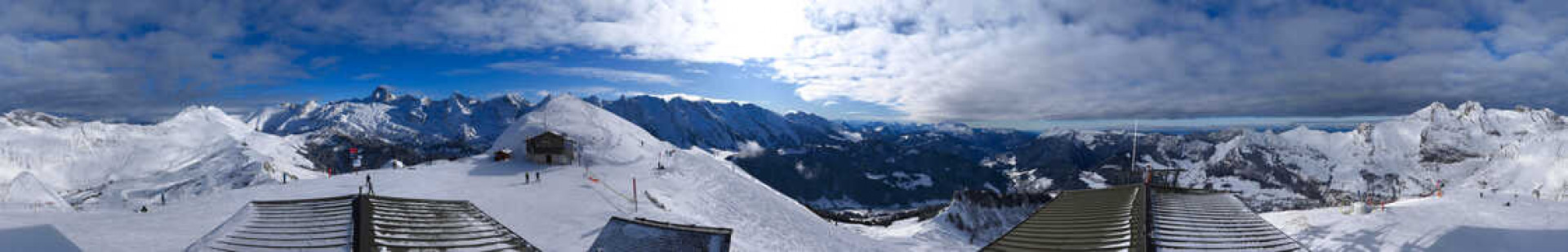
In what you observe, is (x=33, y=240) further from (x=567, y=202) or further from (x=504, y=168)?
(x=504, y=168)

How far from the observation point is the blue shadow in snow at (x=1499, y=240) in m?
31.0

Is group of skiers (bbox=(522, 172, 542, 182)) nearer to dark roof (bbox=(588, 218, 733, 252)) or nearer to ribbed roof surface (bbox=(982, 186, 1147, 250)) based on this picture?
dark roof (bbox=(588, 218, 733, 252))

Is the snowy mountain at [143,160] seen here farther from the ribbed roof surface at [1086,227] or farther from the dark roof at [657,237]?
the ribbed roof surface at [1086,227]

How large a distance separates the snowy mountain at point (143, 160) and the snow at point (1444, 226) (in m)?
134

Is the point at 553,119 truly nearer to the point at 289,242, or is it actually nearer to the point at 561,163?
the point at 561,163

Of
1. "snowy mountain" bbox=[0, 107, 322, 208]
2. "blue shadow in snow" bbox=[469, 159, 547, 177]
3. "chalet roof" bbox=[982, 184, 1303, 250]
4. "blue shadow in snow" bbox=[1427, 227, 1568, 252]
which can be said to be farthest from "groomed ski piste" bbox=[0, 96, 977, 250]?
"snowy mountain" bbox=[0, 107, 322, 208]

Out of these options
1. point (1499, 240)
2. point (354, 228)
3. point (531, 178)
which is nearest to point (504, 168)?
point (531, 178)

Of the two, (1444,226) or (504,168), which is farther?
(504,168)

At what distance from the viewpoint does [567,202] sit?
99.5ft

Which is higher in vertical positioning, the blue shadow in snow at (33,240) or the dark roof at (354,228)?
the dark roof at (354,228)

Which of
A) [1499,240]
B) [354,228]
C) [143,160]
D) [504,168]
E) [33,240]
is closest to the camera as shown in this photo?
[354,228]

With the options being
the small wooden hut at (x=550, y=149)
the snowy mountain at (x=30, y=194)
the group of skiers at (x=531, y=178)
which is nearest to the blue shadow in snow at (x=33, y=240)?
the group of skiers at (x=531, y=178)

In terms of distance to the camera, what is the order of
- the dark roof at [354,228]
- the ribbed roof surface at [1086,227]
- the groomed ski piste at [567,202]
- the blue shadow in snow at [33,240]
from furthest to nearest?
the groomed ski piste at [567,202], the ribbed roof surface at [1086,227], the blue shadow in snow at [33,240], the dark roof at [354,228]

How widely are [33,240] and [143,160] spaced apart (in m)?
188
